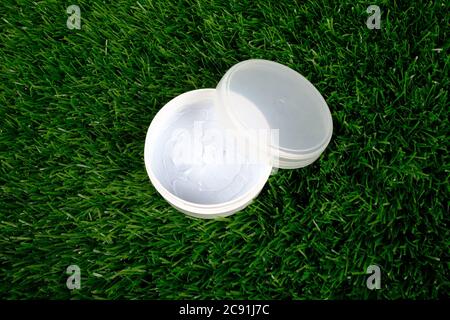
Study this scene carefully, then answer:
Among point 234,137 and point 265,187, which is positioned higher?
point 234,137

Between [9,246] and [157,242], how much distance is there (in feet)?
2.12

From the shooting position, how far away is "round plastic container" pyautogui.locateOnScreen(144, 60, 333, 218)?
5.65 ft

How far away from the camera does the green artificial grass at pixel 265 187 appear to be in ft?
5.88

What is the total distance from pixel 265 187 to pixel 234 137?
25 cm

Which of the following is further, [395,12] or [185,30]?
[185,30]

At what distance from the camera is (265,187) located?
1902mm

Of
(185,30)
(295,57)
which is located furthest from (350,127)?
(185,30)

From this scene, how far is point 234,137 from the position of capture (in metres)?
1.85

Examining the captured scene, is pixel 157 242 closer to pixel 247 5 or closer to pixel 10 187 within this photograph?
pixel 10 187

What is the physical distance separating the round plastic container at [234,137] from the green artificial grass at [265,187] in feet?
0.36

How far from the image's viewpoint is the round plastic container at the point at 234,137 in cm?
172

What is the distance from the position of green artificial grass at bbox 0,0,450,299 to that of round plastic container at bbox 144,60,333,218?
110 mm

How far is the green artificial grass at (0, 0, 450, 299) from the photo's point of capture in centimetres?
179

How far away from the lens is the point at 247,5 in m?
2.14
